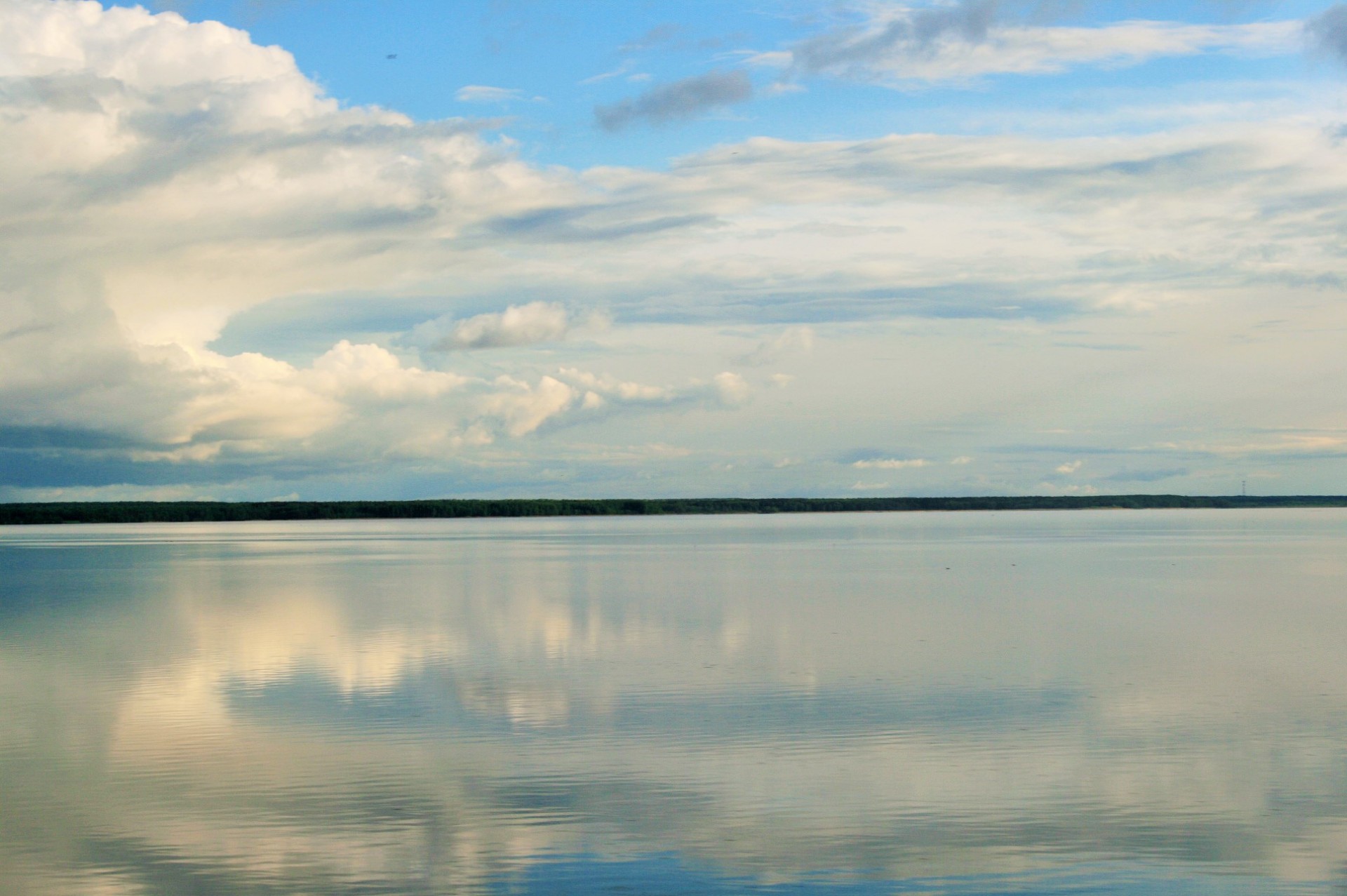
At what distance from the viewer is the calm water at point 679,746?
362 inches

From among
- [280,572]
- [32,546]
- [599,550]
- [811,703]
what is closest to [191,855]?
[811,703]

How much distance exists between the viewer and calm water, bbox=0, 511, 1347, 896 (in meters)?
9.19

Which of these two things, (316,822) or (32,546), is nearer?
(316,822)

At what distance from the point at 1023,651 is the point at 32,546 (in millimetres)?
64940

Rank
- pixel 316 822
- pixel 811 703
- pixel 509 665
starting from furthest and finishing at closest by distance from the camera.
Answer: pixel 509 665 → pixel 811 703 → pixel 316 822

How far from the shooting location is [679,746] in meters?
13.1

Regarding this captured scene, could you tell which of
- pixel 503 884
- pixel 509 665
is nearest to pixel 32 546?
pixel 509 665

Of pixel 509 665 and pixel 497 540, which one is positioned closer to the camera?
pixel 509 665

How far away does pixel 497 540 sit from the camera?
82875mm

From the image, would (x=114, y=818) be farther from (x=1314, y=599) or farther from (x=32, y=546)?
(x=32, y=546)

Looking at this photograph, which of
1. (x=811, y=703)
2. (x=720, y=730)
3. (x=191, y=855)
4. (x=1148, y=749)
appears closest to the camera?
(x=191, y=855)

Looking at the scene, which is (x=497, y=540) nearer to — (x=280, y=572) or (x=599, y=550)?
(x=599, y=550)

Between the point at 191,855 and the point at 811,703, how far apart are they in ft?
25.7

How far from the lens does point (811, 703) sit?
1557cm
